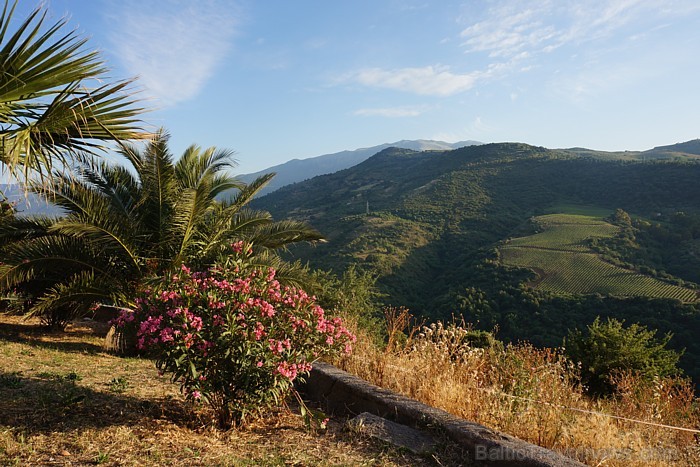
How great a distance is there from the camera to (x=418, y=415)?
360 centimetres

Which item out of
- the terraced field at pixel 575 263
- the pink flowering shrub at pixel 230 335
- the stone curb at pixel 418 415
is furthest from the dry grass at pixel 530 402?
the terraced field at pixel 575 263

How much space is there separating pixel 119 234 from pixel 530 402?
641 centimetres

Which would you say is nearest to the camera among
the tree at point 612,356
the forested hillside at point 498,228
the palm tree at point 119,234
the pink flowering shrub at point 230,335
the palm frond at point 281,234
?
the pink flowering shrub at point 230,335

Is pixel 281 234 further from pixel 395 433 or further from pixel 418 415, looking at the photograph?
pixel 395 433

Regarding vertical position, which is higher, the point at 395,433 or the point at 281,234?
the point at 281,234

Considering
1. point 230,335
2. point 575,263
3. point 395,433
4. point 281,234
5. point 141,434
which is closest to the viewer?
point 230,335

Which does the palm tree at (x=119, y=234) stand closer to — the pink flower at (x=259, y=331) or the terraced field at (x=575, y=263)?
the pink flower at (x=259, y=331)

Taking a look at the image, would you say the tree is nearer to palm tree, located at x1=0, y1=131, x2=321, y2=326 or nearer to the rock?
palm tree, located at x1=0, y1=131, x2=321, y2=326

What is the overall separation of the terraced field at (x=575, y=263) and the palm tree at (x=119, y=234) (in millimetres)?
40767

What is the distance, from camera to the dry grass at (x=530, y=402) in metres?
3.35

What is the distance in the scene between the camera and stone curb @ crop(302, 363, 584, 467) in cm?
281

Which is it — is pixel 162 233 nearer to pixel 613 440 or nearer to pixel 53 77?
pixel 53 77

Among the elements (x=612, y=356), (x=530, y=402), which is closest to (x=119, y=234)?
(x=530, y=402)

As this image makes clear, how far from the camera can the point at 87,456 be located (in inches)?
111
